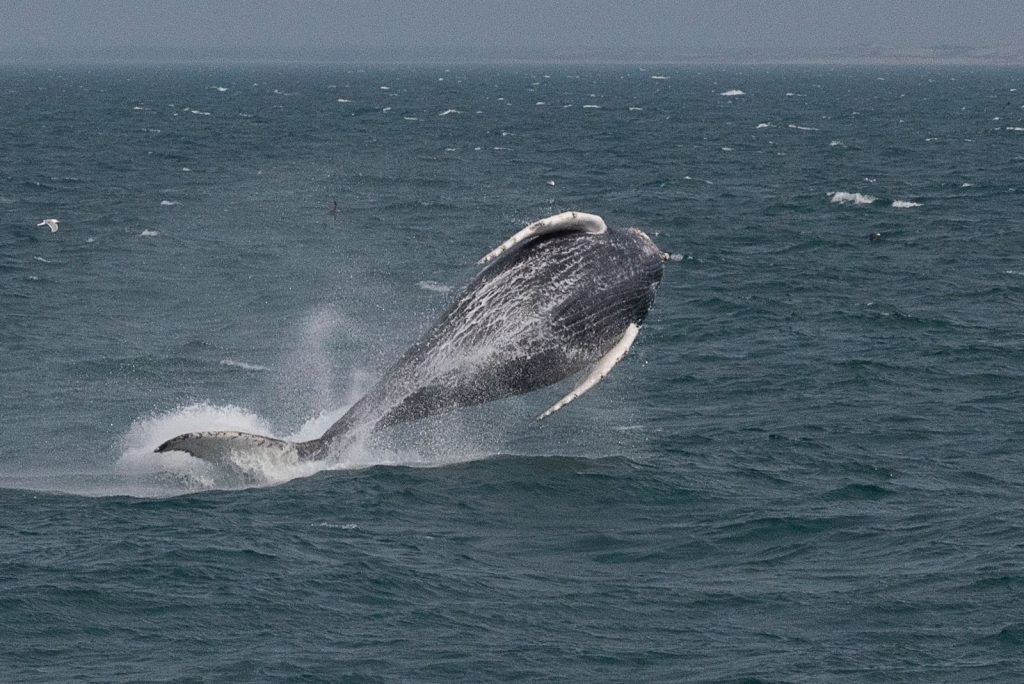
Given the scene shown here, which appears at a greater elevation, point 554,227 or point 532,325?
point 554,227

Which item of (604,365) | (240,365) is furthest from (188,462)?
(240,365)

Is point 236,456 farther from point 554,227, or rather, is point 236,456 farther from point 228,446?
point 554,227

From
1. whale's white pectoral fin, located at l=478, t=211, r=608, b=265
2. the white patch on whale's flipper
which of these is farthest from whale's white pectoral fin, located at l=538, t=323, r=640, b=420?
the white patch on whale's flipper

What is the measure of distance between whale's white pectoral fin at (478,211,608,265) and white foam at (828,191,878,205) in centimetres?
5449

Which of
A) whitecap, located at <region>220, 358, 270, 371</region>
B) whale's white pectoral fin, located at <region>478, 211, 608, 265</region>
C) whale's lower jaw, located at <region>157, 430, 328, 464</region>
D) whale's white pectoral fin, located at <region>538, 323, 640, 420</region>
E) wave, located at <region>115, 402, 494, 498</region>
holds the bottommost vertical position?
whitecap, located at <region>220, 358, 270, 371</region>

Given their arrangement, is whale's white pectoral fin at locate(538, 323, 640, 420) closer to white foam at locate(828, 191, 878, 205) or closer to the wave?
the wave

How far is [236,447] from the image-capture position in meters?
23.8

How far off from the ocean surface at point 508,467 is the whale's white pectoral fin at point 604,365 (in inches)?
108

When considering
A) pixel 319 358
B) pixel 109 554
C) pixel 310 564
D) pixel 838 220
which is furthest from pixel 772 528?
pixel 838 220

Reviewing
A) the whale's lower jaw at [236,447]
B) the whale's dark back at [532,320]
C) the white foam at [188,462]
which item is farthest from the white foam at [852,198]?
the whale's dark back at [532,320]

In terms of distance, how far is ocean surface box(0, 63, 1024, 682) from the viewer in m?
21.1

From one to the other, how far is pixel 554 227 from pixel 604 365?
2.43 meters

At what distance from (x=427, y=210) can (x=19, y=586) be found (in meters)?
49.7

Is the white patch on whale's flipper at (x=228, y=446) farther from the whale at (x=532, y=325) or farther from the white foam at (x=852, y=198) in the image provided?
the white foam at (x=852, y=198)
